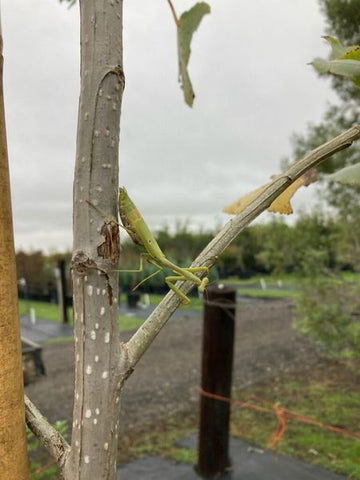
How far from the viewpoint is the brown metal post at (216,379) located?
10.4 feet

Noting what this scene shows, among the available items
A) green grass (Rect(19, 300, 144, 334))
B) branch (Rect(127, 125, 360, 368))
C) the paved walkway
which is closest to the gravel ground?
green grass (Rect(19, 300, 144, 334))

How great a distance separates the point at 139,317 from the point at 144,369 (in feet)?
16.7

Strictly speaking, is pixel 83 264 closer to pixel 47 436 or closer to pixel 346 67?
pixel 47 436

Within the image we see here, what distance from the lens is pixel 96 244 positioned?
1.81ft

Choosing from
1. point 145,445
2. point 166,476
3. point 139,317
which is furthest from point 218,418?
point 139,317

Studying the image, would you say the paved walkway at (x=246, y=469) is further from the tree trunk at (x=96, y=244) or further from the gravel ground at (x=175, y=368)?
the tree trunk at (x=96, y=244)

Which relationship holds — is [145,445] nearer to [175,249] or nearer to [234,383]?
[234,383]

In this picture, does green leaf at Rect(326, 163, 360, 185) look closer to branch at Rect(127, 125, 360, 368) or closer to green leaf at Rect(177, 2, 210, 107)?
branch at Rect(127, 125, 360, 368)

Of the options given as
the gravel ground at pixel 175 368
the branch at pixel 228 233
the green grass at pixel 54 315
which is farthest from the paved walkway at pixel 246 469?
the green grass at pixel 54 315

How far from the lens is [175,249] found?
893 inches

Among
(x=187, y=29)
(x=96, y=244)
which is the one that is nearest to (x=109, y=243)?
(x=96, y=244)

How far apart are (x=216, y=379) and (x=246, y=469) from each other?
30.0 inches

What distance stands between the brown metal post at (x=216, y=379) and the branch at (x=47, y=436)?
2.47m

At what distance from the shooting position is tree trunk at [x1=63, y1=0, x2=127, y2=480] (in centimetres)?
54
